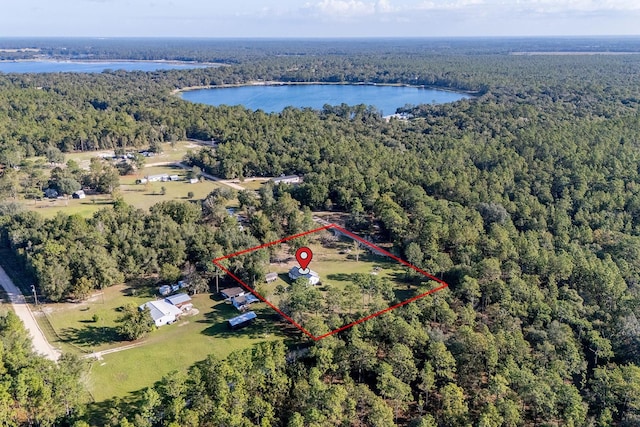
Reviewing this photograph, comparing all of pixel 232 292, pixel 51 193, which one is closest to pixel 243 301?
pixel 232 292

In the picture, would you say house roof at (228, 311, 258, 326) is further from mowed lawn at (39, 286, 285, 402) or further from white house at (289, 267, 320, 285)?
white house at (289, 267, 320, 285)

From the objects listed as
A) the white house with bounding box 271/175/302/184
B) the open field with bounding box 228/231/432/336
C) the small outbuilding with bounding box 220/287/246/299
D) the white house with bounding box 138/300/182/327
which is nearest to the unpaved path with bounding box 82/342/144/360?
the white house with bounding box 138/300/182/327

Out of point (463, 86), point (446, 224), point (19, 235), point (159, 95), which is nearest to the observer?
point (19, 235)

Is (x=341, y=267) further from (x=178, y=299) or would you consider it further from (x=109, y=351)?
(x=109, y=351)

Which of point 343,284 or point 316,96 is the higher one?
point 316,96


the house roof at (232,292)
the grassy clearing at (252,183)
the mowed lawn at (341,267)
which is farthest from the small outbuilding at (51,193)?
the house roof at (232,292)

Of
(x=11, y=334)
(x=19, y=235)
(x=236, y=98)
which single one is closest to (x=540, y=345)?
(x=11, y=334)

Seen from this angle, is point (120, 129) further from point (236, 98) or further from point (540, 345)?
point (540, 345)
